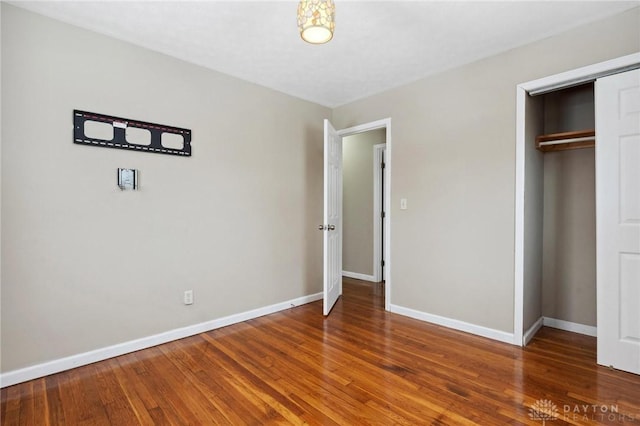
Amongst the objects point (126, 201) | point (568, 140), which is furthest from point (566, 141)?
point (126, 201)

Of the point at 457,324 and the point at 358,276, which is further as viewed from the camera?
the point at 358,276

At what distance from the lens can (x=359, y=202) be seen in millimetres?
5227

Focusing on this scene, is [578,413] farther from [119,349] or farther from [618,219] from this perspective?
[119,349]

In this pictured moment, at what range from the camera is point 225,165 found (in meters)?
3.17

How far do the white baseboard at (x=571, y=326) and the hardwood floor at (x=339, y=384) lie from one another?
0.32ft

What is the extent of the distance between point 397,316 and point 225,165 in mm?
2393

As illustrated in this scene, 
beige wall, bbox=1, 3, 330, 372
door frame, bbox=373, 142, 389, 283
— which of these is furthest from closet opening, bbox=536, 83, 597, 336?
beige wall, bbox=1, 3, 330, 372

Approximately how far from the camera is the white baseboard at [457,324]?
2.77 m

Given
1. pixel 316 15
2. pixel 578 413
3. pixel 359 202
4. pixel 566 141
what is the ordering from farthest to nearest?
pixel 359 202 < pixel 566 141 < pixel 578 413 < pixel 316 15

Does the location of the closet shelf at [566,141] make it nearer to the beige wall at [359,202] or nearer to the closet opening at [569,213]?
the closet opening at [569,213]

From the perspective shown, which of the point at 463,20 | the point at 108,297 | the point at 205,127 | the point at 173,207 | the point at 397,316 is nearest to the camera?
the point at 463,20

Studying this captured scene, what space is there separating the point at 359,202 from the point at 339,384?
3.43 m

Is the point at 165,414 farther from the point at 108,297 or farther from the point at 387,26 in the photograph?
the point at 387,26

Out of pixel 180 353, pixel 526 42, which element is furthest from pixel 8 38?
pixel 526 42
